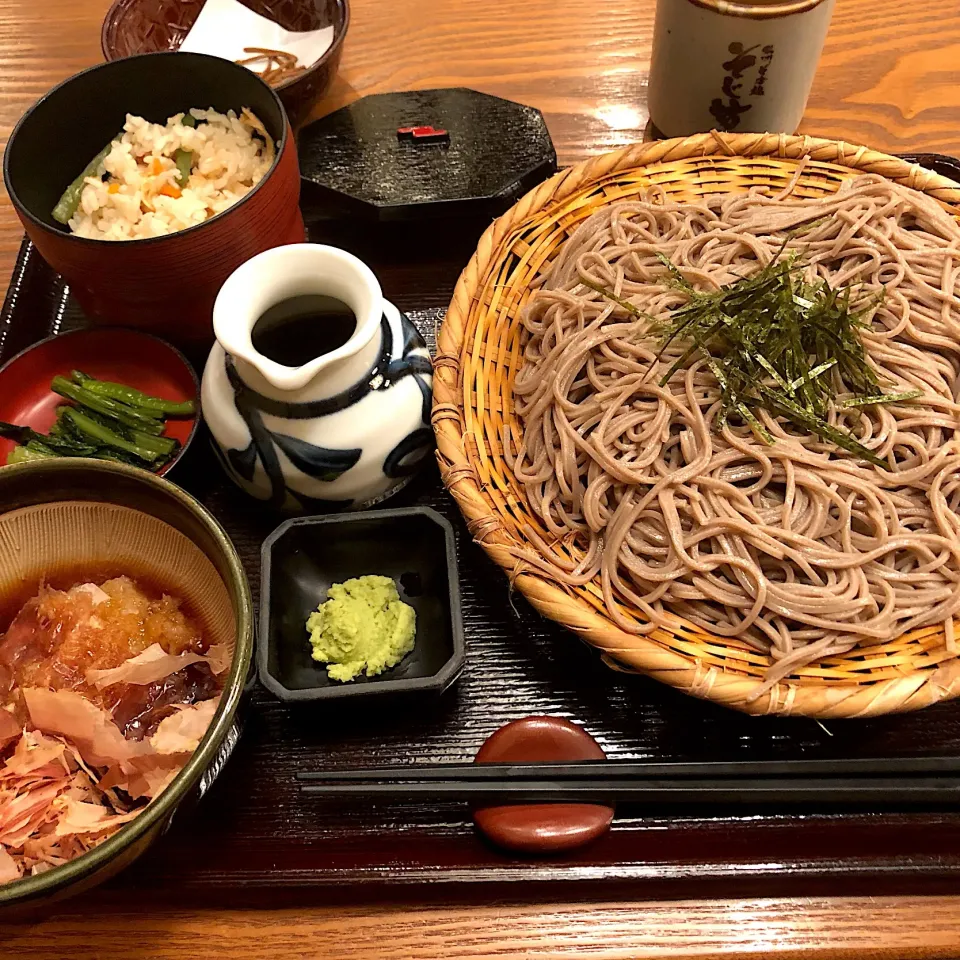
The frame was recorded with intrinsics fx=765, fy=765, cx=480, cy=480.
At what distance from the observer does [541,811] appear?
1293 millimetres

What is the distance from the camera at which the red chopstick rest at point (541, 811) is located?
49.8 inches

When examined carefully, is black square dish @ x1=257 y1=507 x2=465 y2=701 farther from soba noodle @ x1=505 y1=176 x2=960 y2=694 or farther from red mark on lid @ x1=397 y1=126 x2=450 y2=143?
red mark on lid @ x1=397 y1=126 x2=450 y2=143

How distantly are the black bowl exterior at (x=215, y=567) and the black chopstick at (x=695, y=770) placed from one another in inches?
15.0

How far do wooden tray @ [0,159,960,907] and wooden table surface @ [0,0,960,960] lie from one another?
4 centimetres

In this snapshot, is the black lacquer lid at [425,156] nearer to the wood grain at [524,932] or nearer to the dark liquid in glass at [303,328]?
the dark liquid in glass at [303,328]

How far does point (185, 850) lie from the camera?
A: 1305mm

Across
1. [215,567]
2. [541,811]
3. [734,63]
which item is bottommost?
[541,811]

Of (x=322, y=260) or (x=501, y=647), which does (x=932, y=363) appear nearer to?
(x=501, y=647)

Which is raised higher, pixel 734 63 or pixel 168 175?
pixel 734 63

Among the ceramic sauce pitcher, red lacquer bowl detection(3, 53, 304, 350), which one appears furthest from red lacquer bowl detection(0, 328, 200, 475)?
the ceramic sauce pitcher

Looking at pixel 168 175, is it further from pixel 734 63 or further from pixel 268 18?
pixel 734 63

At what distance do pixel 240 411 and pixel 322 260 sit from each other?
1.09ft

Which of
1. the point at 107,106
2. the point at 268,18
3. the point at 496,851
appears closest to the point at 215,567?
the point at 496,851

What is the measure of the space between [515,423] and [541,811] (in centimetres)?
80
